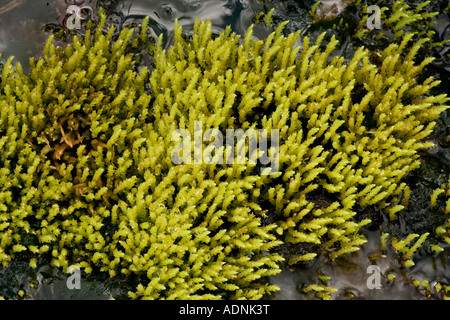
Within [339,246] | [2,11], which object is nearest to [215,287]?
[339,246]

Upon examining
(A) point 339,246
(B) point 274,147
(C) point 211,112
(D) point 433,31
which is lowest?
(A) point 339,246

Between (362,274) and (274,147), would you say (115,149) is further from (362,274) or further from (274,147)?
(362,274)

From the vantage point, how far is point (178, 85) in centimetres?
428

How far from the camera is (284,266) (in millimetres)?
3986

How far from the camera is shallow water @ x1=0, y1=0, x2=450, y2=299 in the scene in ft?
12.1

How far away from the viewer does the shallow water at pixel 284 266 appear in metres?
3.69

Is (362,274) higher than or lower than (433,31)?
lower

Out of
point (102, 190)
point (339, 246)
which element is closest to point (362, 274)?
point (339, 246)

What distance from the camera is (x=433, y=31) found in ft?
16.3

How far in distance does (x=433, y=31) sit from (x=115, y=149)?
4.00 metres

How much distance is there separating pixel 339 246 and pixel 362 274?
1.11 ft
